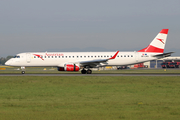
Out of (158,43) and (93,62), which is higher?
(158,43)

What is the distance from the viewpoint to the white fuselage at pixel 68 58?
44125 mm

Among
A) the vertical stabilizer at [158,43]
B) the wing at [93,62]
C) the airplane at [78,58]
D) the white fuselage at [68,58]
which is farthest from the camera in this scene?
the vertical stabilizer at [158,43]

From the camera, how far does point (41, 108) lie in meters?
12.6

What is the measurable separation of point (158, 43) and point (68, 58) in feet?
53.1

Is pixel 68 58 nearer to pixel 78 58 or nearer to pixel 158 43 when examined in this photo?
pixel 78 58

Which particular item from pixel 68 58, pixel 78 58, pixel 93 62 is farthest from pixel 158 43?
pixel 68 58

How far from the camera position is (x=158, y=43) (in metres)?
45.9

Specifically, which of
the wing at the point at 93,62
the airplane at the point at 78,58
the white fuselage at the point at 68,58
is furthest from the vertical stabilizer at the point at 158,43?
the wing at the point at 93,62

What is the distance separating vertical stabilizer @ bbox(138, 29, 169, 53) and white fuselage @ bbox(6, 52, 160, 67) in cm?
113

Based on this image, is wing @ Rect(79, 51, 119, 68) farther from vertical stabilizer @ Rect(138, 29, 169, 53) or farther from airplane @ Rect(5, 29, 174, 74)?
vertical stabilizer @ Rect(138, 29, 169, 53)

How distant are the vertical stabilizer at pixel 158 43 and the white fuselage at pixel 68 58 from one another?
1.13 meters

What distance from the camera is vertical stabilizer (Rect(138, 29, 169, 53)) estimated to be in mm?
45750

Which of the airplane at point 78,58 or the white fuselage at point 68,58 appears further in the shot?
the white fuselage at point 68,58

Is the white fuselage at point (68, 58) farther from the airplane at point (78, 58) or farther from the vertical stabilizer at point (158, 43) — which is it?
the vertical stabilizer at point (158, 43)
